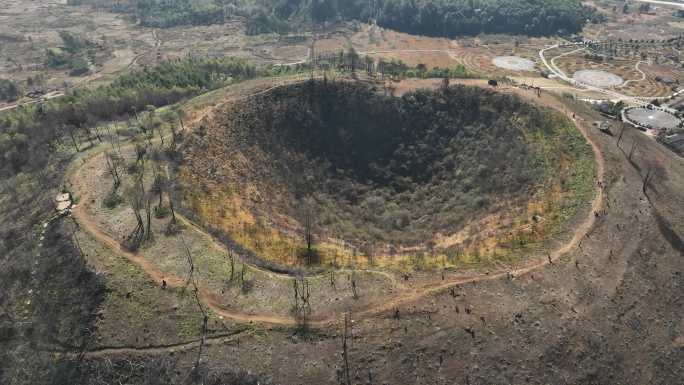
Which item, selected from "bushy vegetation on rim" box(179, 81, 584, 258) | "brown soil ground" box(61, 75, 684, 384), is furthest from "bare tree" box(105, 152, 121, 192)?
"brown soil ground" box(61, 75, 684, 384)

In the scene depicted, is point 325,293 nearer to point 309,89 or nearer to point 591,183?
point 591,183

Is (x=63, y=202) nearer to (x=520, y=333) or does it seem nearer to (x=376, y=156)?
(x=376, y=156)

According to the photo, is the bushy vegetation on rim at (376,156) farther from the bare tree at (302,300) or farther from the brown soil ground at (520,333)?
the brown soil ground at (520,333)

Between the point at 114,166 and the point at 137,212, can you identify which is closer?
the point at 137,212

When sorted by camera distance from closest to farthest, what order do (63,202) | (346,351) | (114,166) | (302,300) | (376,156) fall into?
(346,351)
(302,300)
(63,202)
(114,166)
(376,156)

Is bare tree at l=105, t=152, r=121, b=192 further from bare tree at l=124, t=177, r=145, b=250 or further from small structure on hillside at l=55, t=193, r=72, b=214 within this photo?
small structure on hillside at l=55, t=193, r=72, b=214

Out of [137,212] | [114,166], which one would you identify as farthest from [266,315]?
[114,166]

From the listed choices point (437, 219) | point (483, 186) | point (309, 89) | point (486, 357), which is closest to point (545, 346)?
point (486, 357)

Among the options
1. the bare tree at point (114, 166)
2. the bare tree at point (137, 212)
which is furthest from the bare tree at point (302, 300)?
the bare tree at point (114, 166)
